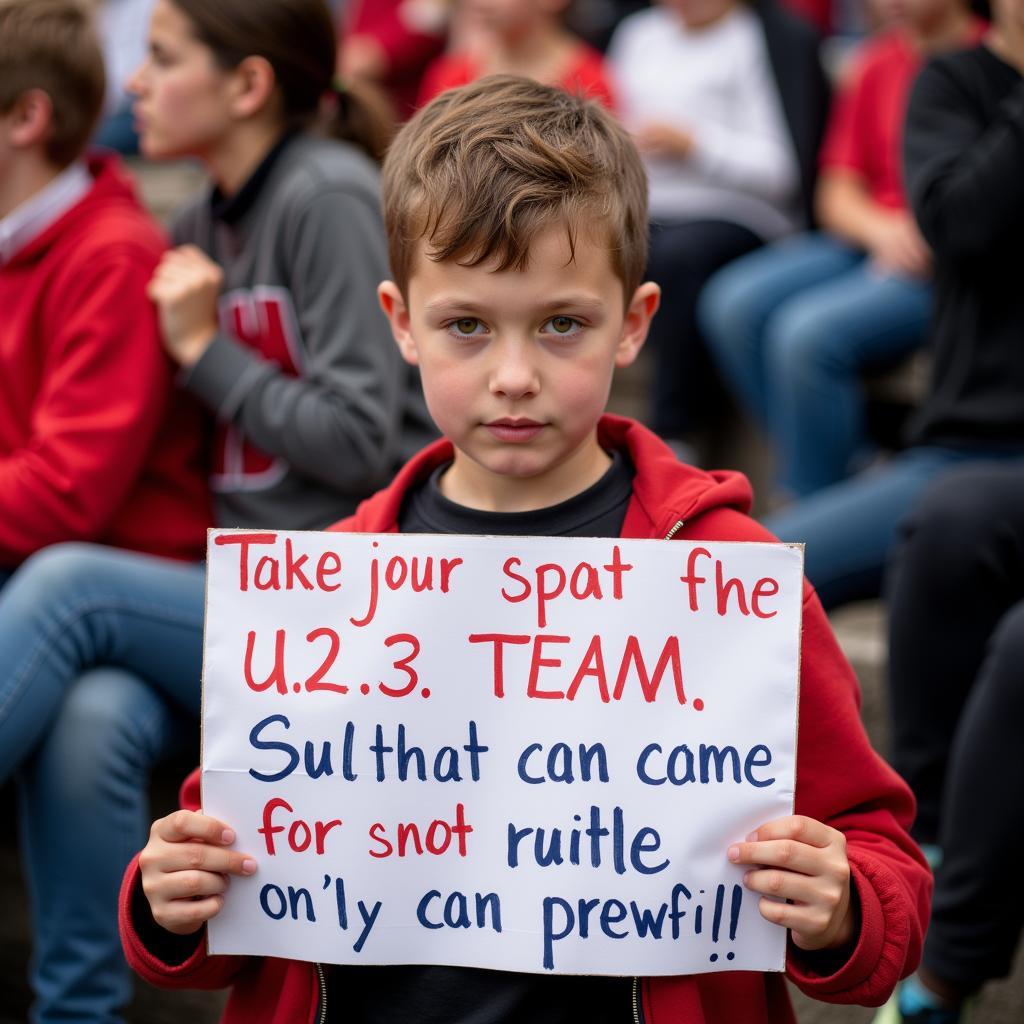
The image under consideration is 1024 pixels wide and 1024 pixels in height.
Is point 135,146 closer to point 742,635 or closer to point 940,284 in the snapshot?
point 940,284

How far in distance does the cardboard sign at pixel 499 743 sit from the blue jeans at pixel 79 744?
2.47ft

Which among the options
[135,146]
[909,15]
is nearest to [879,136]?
[909,15]

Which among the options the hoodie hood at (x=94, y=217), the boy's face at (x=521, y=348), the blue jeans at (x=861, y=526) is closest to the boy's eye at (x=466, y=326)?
the boy's face at (x=521, y=348)

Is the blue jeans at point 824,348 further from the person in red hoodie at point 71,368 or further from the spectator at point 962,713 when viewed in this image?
the person in red hoodie at point 71,368

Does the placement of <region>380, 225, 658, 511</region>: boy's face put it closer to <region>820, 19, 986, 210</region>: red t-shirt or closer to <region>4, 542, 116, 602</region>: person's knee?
<region>4, 542, 116, 602</region>: person's knee

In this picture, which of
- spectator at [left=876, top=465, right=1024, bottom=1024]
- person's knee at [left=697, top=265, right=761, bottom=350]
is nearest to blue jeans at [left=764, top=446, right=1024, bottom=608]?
spectator at [left=876, top=465, right=1024, bottom=1024]

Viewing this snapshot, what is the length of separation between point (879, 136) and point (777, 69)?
41 cm

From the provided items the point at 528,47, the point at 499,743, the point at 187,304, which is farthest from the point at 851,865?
the point at 528,47

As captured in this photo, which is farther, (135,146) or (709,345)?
(135,146)

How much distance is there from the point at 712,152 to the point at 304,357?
6.87ft

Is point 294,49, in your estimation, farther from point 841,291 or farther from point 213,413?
point 841,291

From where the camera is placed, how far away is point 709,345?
409 centimetres

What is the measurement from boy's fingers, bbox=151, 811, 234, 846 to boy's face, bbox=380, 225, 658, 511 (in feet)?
1.53

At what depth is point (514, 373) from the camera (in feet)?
4.77
